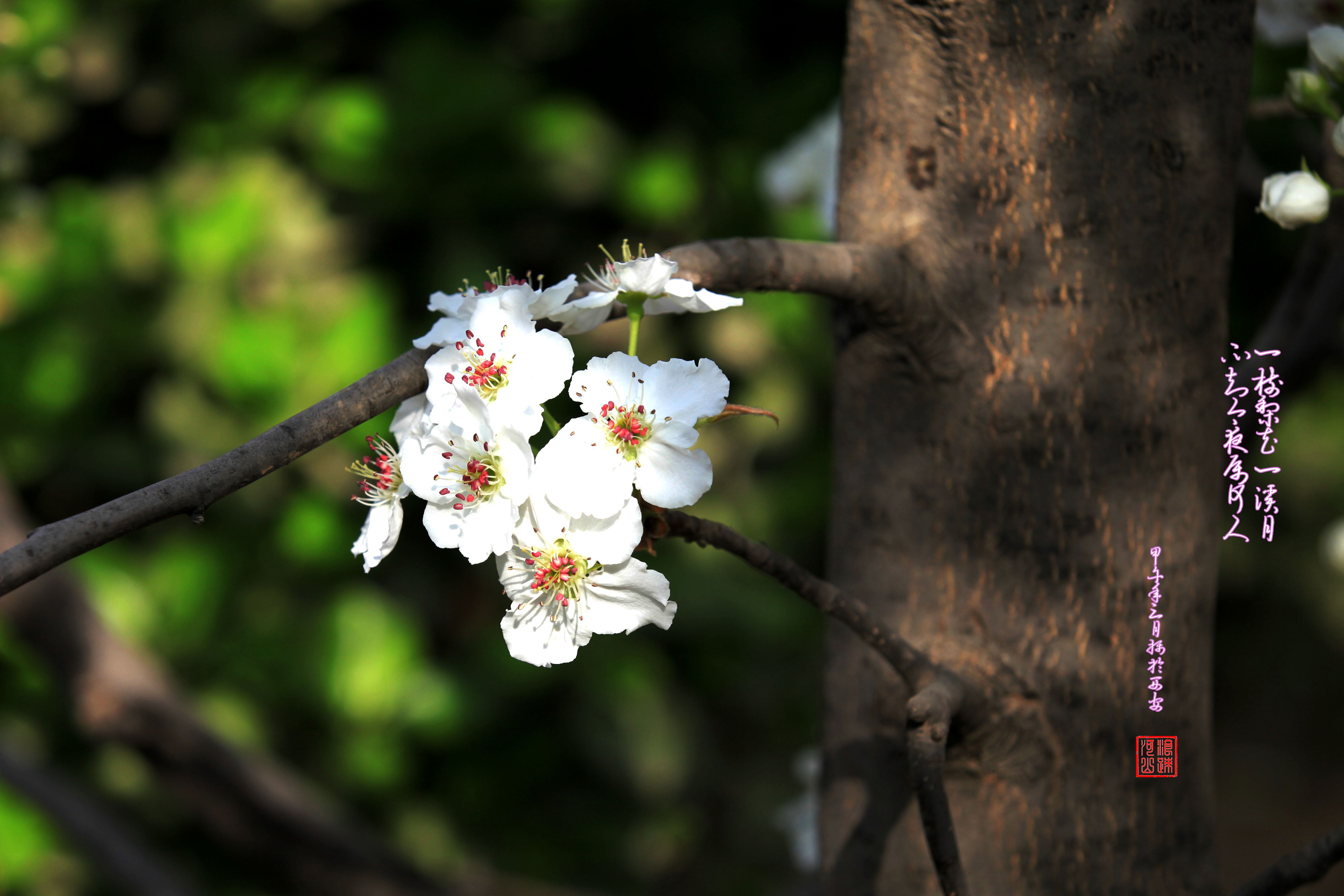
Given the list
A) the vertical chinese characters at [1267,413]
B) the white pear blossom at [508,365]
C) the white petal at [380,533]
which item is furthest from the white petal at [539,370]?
the vertical chinese characters at [1267,413]

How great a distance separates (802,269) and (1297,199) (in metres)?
0.34

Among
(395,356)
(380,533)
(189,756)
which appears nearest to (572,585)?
(380,533)

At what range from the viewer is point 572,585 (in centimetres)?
52

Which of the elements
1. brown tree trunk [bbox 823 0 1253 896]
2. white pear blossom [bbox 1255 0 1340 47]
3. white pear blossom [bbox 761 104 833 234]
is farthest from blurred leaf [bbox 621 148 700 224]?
brown tree trunk [bbox 823 0 1253 896]

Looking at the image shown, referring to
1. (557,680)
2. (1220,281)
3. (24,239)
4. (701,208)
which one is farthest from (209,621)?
(1220,281)

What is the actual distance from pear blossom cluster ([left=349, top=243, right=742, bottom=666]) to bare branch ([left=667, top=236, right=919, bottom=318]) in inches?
1.3

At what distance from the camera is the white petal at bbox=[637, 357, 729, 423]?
20.2 inches

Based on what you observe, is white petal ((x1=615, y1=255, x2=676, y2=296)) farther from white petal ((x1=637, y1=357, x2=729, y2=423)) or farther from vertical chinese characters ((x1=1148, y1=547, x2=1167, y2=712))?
vertical chinese characters ((x1=1148, y1=547, x2=1167, y2=712))

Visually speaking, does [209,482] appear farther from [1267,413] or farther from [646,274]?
[1267,413]

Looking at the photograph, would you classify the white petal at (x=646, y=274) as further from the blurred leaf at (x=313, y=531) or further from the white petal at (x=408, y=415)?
the blurred leaf at (x=313, y=531)

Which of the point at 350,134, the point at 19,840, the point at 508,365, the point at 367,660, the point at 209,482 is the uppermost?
the point at 350,134

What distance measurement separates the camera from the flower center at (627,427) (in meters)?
0.49

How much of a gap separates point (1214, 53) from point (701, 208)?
52.5 inches

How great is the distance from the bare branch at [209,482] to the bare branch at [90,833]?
1.16 m
